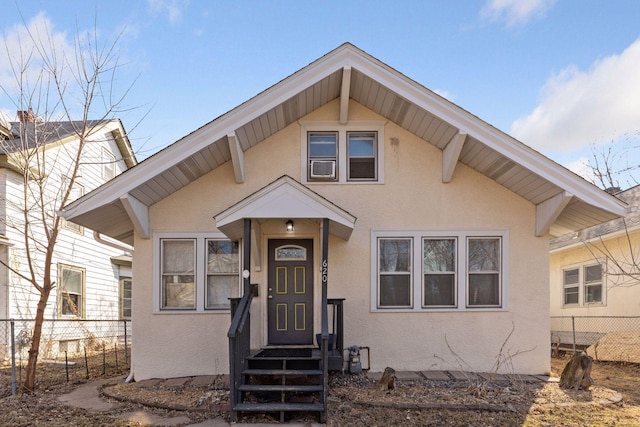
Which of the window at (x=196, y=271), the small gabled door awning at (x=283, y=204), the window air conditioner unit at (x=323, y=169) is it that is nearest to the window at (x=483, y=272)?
the window air conditioner unit at (x=323, y=169)

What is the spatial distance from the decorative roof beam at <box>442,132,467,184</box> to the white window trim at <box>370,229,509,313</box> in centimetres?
101

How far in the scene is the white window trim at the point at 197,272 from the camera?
8.07 m

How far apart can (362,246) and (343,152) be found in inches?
69.1

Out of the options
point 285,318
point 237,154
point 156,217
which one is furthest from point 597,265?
point 156,217

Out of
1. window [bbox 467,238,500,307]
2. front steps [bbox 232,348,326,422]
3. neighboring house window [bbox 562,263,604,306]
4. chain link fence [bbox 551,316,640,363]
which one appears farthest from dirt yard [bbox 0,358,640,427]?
neighboring house window [bbox 562,263,604,306]

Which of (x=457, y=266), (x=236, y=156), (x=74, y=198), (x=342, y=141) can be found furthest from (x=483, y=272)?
(x=74, y=198)

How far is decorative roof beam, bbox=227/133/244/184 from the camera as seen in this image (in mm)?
7514

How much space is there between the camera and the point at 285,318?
26.6 ft

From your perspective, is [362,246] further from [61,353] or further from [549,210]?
[61,353]

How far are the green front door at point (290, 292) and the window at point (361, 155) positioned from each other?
1.53 m

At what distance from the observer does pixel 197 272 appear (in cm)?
821

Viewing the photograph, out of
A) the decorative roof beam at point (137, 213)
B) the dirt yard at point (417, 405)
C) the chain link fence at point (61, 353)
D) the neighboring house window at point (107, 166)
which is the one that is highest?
the neighboring house window at point (107, 166)

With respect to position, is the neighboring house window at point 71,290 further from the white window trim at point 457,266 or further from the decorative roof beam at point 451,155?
the decorative roof beam at point 451,155

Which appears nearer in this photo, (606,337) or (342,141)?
(342,141)
